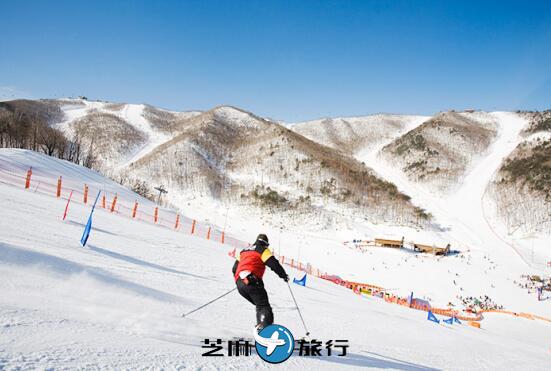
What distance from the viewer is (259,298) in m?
5.00

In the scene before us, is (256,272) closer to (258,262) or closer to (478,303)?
(258,262)

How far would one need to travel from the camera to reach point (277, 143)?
9062cm

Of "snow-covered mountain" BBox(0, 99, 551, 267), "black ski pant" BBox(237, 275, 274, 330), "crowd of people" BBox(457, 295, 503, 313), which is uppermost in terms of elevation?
"snow-covered mountain" BBox(0, 99, 551, 267)

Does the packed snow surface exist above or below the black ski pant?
below

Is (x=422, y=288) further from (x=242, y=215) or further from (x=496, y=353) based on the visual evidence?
(x=242, y=215)

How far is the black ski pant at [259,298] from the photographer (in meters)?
4.80

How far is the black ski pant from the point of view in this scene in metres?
4.80

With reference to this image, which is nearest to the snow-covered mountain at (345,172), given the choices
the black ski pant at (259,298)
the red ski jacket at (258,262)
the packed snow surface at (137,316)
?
the packed snow surface at (137,316)

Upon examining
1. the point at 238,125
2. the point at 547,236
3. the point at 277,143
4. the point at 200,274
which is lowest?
the point at 200,274

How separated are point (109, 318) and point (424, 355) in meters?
6.34

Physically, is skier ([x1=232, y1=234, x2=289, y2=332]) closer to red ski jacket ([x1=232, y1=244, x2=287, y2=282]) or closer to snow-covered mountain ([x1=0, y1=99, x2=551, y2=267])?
red ski jacket ([x1=232, y1=244, x2=287, y2=282])

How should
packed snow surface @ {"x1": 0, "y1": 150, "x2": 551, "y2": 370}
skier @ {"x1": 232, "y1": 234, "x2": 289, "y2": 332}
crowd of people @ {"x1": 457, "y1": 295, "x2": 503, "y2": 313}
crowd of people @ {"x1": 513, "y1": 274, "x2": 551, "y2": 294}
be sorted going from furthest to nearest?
1. crowd of people @ {"x1": 513, "y1": 274, "x2": 551, "y2": 294}
2. crowd of people @ {"x1": 457, "y1": 295, "x2": 503, "y2": 313}
3. skier @ {"x1": 232, "y1": 234, "x2": 289, "y2": 332}
4. packed snow surface @ {"x1": 0, "y1": 150, "x2": 551, "y2": 370}

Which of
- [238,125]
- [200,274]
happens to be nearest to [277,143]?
[238,125]

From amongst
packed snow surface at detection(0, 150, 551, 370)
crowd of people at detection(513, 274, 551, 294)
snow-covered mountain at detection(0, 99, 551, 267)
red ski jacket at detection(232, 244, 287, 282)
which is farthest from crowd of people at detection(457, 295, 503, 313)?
red ski jacket at detection(232, 244, 287, 282)
